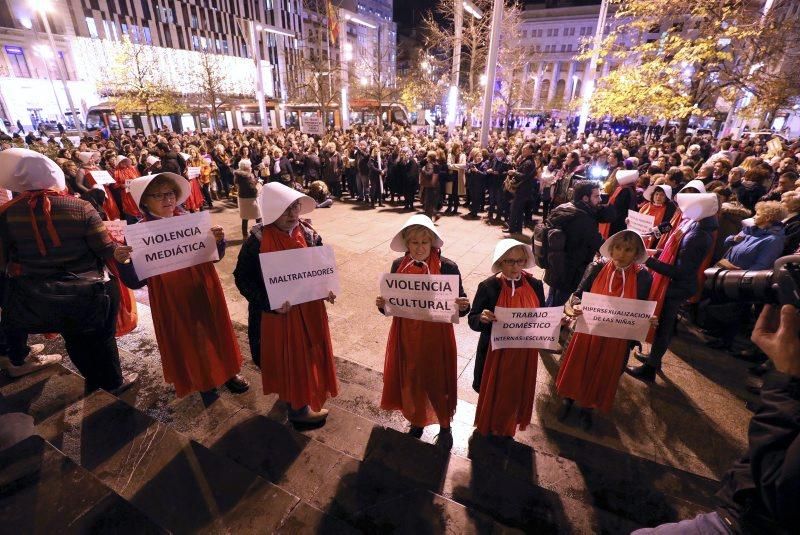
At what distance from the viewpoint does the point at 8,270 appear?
2820mm

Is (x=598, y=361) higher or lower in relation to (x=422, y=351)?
lower

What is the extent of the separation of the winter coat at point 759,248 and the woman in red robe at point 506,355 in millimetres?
3171

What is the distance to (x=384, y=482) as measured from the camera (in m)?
2.53

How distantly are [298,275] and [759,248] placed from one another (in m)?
5.11

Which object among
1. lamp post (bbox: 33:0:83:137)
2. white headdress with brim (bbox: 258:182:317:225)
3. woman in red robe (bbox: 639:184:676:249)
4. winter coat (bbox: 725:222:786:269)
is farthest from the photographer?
lamp post (bbox: 33:0:83:137)

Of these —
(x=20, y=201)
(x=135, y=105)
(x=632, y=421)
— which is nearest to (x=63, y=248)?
(x=20, y=201)

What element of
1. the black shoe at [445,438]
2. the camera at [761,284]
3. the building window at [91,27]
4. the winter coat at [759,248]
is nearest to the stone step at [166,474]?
the black shoe at [445,438]

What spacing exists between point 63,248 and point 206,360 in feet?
4.56

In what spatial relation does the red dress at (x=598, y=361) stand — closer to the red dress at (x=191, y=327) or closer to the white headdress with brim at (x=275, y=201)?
the white headdress with brim at (x=275, y=201)

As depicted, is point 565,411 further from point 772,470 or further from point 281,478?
point 281,478

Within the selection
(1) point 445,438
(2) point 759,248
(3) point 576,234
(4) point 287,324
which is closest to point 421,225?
(4) point 287,324

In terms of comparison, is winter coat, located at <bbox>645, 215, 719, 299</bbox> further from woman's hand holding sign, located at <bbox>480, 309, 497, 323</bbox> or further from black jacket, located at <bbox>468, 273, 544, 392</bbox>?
woman's hand holding sign, located at <bbox>480, 309, 497, 323</bbox>

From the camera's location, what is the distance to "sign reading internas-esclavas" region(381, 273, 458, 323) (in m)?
2.89

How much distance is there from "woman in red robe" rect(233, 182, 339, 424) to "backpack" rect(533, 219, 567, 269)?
284 centimetres
